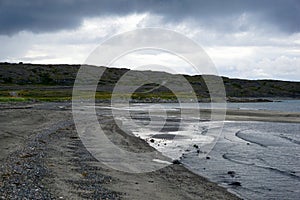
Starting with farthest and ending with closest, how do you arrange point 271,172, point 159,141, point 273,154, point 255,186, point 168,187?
point 159,141
point 273,154
point 271,172
point 255,186
point 168,187

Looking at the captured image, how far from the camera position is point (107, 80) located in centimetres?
17900

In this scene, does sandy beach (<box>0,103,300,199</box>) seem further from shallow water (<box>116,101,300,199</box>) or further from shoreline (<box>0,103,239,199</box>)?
shallow water (<box>116,101,300,199</box>)

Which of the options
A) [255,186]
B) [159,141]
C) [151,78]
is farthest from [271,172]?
[151,78]

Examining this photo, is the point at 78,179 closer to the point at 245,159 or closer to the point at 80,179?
the point at 80,179

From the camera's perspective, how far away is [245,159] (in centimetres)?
2352

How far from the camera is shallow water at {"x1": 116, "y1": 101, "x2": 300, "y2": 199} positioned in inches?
654

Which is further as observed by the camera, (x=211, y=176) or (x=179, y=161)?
(x=179, y=161)

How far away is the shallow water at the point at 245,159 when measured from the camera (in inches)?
654

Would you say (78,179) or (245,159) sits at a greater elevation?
(78,179)

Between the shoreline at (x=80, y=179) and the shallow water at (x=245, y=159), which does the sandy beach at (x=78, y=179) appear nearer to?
the shoreline at (x=80, y=179)

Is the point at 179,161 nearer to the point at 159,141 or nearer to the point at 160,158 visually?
the point at 160,158

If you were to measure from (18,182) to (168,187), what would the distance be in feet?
18.3

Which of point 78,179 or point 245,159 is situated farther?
point 245,159

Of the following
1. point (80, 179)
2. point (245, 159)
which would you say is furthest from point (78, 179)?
point (245, 159)
